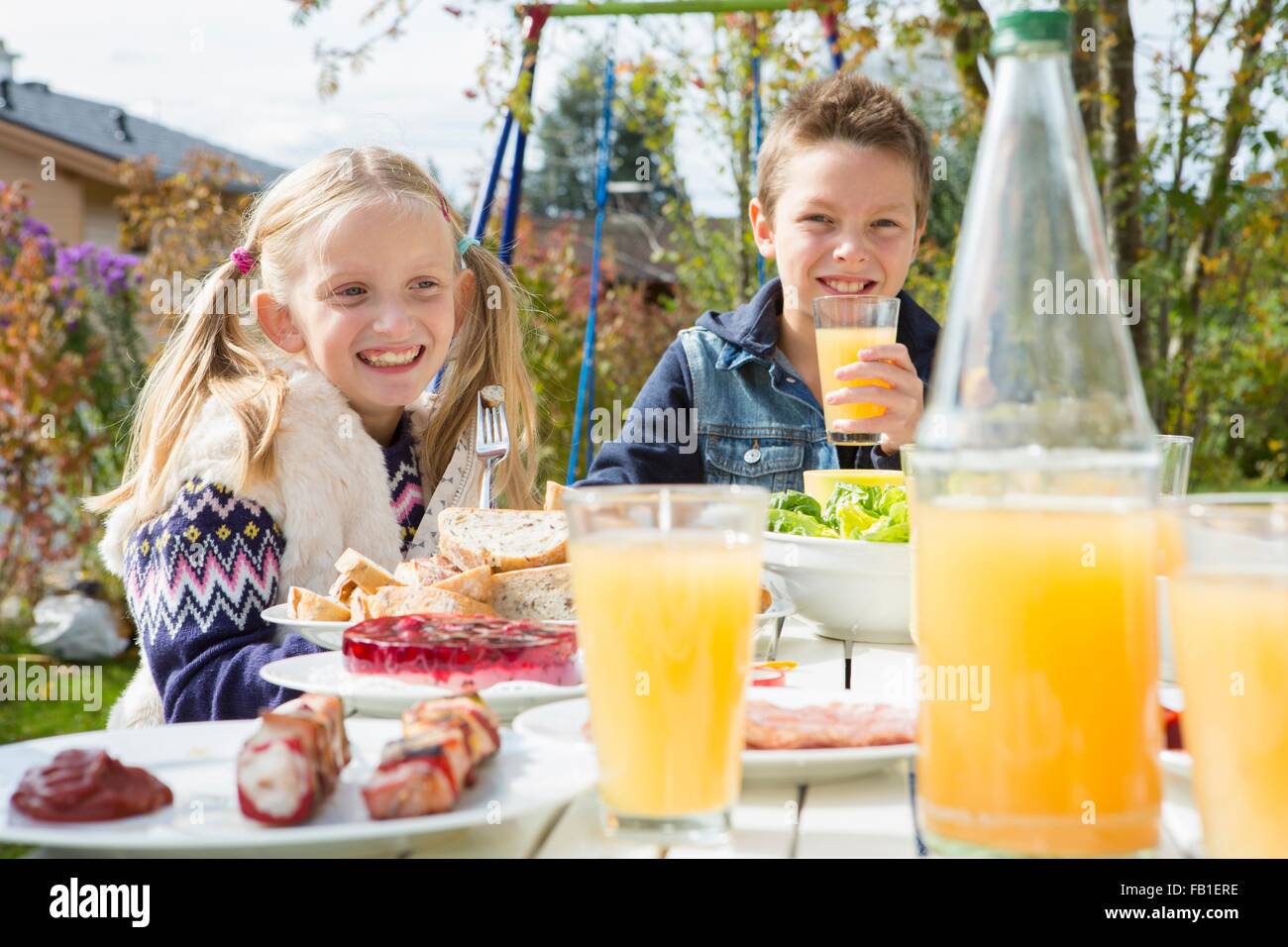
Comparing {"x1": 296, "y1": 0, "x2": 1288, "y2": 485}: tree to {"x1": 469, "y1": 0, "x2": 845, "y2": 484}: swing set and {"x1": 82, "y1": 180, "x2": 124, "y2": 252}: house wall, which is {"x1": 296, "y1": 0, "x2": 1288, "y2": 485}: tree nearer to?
{"x1": 469, "y1": 0, "x2": 845, "y2": 484}: swing set

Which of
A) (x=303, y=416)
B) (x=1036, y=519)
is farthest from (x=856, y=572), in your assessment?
(x=303, y=416)

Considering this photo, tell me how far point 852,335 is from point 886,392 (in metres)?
0.17

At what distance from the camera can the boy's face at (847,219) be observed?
3389 mm

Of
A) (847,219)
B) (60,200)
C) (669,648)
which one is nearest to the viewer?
(669,648)

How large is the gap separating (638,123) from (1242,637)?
698 cm

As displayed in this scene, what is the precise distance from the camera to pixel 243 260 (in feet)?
9.84

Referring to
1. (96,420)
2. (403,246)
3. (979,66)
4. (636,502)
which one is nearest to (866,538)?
(636,502)

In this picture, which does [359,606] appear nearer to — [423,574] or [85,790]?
[423,574]

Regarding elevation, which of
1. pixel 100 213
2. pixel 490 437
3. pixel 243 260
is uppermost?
pixel 100 213

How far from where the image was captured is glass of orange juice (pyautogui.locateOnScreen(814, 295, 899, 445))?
2686 millimetres

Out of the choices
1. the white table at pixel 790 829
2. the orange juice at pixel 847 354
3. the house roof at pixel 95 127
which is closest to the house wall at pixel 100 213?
the house roof at pixel 95 127

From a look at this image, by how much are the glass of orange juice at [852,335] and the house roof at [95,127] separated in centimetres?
1587

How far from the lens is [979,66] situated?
580 centimetres
